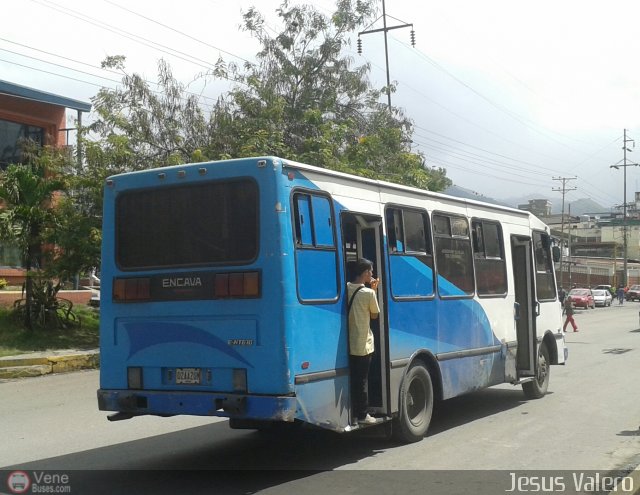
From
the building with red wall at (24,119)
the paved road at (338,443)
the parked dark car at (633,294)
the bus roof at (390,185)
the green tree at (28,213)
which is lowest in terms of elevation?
the paved road at (338,443)

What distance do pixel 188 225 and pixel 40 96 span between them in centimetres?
2222

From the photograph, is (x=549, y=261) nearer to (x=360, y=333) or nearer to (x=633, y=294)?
(x=360, y=333)

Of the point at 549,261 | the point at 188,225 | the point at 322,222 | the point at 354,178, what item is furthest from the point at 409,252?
the point at 549,261

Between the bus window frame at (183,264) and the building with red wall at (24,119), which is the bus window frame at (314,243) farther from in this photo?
the building with red wall at (24,119)

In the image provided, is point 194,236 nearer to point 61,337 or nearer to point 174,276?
point 174,276

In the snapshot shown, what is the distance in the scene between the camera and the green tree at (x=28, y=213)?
18078 millimetres

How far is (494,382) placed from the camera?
10.8 metres

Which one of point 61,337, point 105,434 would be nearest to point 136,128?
point 61,337

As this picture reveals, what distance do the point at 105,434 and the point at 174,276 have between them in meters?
3.13

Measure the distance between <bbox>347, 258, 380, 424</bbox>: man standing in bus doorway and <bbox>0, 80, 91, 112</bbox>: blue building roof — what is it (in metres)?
22.1

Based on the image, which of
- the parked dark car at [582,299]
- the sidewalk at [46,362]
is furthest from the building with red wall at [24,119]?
the parked dark car at [582,299]

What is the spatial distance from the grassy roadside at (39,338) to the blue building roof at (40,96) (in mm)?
9997

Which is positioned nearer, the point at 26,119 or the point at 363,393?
the point at 363,393

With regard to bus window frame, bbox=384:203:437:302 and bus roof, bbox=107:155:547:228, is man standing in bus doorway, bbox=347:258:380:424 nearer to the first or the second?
bus window frame, bbox=384:203:437:302
